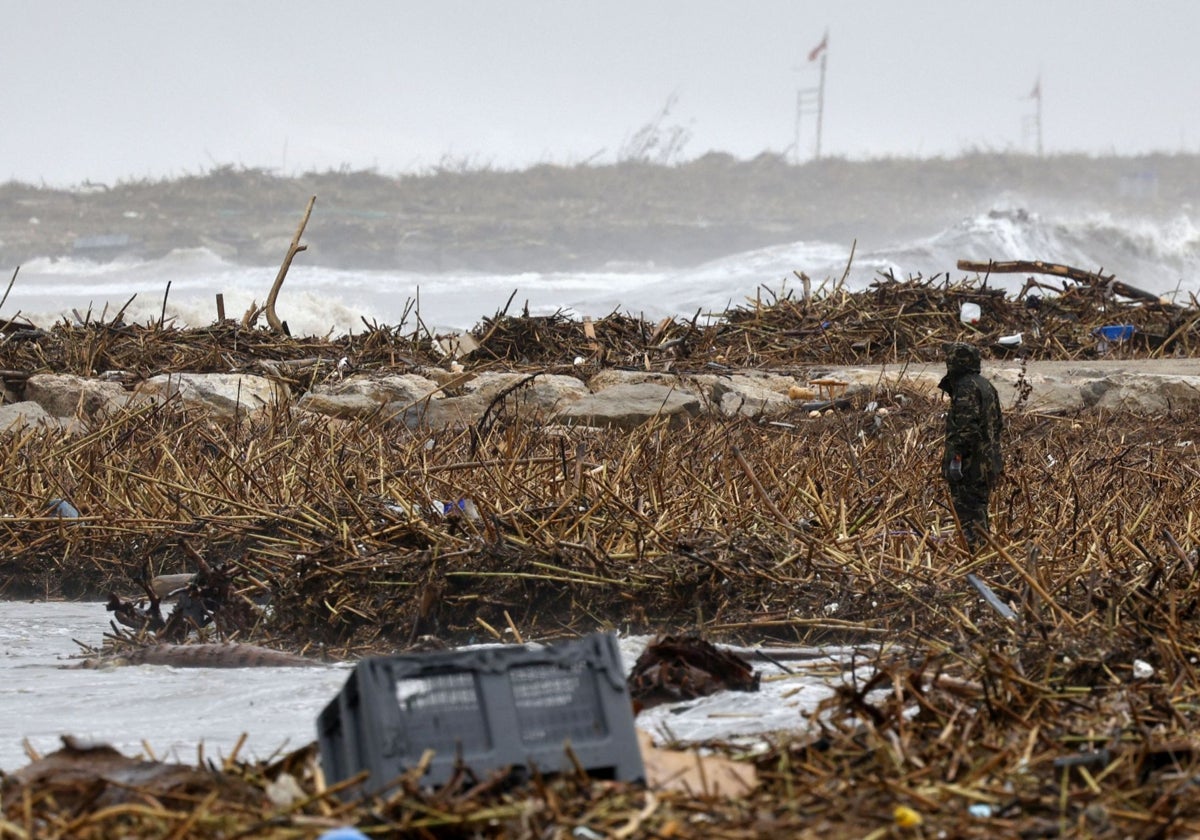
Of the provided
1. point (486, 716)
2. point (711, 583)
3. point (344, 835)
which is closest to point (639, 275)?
point (711, 583)

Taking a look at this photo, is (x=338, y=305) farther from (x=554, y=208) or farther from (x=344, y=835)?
(x=554, y=208)

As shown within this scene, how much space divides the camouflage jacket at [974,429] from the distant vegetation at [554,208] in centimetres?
3872

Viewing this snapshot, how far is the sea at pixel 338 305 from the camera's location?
2664 millimetres

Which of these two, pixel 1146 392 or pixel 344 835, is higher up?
pixel 1146 392

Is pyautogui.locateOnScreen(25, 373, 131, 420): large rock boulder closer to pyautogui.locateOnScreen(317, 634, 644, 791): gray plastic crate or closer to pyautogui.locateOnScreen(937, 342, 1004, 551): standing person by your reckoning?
pyautogui.locateOnScreen(937, 342, 1004, 551): standing person

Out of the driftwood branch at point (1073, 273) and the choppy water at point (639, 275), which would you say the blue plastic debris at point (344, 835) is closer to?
the driftwood branch at point (1073, 273)

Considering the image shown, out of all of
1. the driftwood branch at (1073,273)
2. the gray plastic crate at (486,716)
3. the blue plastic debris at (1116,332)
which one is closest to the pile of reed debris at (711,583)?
the gray plastic crate at (486,716)

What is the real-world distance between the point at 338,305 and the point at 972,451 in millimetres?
15293

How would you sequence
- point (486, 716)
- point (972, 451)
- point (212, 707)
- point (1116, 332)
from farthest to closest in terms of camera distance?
1. point (1116, 332)
2. point (972, 451)
3. point (212, 707)
4. point (486, 716)

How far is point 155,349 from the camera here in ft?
30.7

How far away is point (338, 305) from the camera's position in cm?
1886

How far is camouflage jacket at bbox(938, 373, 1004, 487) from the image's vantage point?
14.1 feet

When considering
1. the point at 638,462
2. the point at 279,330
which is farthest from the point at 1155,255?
the point at 638,462

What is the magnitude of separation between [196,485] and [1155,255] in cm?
4189
